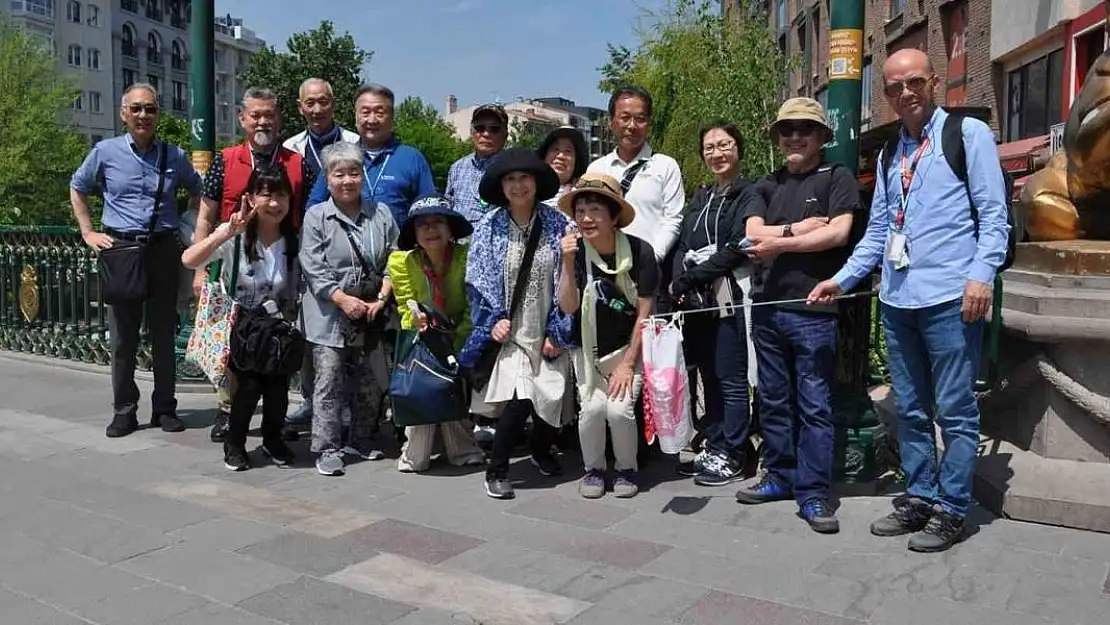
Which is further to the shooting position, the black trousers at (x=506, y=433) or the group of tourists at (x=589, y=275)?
→ the black trousers at (x=506, y=433)

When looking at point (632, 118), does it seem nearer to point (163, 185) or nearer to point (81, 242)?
point (163, 185)

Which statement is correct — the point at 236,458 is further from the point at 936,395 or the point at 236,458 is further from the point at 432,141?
the point at 432,141

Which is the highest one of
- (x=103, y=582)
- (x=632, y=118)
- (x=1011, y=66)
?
(x=1011, y=66)

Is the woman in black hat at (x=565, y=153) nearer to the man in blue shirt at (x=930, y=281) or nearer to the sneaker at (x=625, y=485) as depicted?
the sneaker at (x=625, y=485)

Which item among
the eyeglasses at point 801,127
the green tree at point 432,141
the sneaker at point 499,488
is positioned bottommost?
the sneaker at point 499,488

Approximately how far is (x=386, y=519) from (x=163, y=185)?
3080mm

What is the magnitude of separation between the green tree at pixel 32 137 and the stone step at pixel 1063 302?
1407 inches

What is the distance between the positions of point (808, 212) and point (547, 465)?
209 centimetres

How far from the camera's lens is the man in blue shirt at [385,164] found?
584 cm

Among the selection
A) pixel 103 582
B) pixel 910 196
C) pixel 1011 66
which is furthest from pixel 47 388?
pixel 1011 66

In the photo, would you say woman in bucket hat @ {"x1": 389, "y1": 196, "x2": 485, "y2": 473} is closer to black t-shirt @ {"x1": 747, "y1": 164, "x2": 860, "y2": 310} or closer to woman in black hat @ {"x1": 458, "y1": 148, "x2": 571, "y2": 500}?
woman in black hat @ {"x1": 458, "y1": 148, "x2": 571, "y2": 500}

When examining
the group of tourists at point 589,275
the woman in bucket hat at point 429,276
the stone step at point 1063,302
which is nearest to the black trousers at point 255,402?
the group of tourists at point 589,275

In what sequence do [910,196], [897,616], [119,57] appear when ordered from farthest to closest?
1. [119,57]
2. [910,196]
3. [897,616]

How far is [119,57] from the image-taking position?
69.6 metres
